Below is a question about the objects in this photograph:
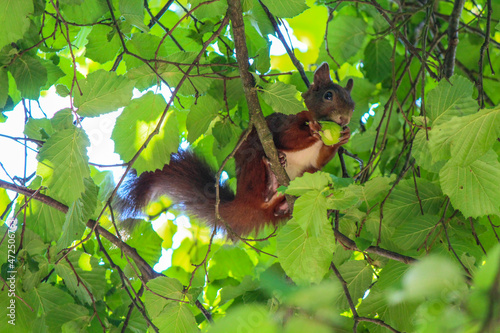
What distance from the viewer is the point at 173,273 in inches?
102

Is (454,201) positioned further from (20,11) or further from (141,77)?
(20,11)

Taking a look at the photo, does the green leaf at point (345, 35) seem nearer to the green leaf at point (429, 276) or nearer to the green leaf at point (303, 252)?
the green leaf at point (303, 252)

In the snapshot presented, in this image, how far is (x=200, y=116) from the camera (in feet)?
6.00

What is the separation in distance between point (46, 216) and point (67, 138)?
23.9 inches

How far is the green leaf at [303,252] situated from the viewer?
1285 millimetres

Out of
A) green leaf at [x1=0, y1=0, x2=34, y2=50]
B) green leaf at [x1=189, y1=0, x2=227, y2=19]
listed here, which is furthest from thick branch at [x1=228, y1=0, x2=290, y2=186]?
green leaf at [x1=0, y1=0, x2=34, y2=50]

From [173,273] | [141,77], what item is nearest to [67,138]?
[141,77]

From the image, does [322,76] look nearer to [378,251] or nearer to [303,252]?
[378,251]

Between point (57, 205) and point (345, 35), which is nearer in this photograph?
point (57, 205)

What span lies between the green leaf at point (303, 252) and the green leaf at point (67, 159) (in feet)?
1.93

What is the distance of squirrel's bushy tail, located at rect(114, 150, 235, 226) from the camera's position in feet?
7.53

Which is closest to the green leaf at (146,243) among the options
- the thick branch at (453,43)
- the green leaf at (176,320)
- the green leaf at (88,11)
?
the green leaf at (176,320)

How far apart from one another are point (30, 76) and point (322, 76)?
153 centimetres

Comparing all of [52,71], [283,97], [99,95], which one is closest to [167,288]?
[99,95]
